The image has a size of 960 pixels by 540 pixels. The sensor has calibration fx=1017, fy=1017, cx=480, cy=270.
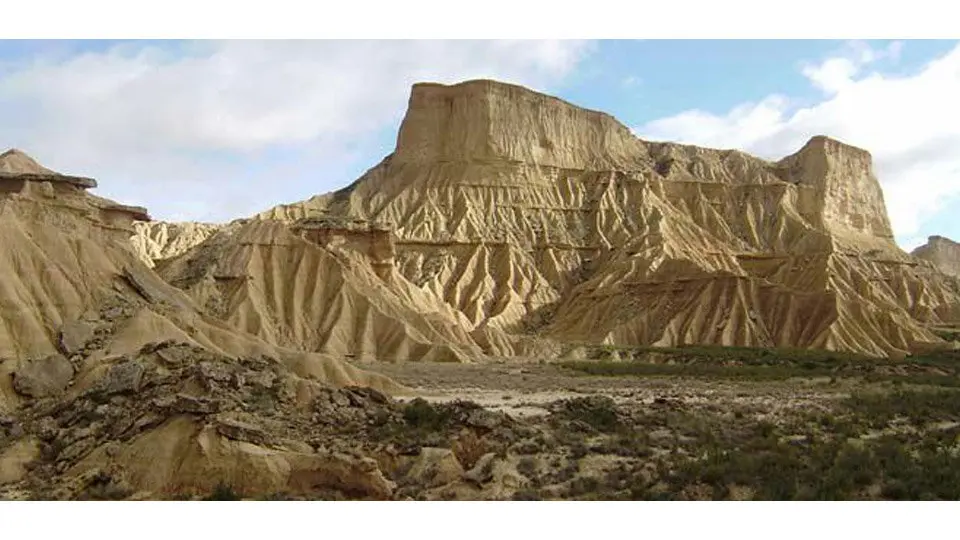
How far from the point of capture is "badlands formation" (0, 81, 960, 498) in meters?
18.8

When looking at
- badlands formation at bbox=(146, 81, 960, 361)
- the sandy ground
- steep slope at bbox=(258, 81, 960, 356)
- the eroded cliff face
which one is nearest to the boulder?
the sandy ground

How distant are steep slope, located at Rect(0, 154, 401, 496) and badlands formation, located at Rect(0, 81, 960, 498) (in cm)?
7

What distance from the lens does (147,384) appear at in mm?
21062

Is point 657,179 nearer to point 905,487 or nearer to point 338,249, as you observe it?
point 338,249

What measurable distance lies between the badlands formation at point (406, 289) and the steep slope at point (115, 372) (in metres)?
0.07

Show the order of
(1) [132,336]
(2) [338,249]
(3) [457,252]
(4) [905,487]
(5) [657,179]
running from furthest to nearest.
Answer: (5) [657,179] → (3) [457,252] → (2) [338,249] → (1) [132,336] → (4) [905,487]

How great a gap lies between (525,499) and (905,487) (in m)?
5.88

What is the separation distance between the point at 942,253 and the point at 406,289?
437ft

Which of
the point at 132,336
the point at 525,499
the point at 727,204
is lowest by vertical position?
the point at 525,499

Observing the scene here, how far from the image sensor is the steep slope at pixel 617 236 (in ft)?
267

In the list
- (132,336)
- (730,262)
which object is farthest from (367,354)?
(730,262)

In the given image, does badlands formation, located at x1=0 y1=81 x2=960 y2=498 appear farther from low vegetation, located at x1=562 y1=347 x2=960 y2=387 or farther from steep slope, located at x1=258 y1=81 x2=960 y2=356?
low vegetation, located at x1=562 y1=347 x2=960 y2=387

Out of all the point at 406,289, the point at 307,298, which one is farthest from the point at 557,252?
the point at 307,298

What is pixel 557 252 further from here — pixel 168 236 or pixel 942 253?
pixel 942 253
